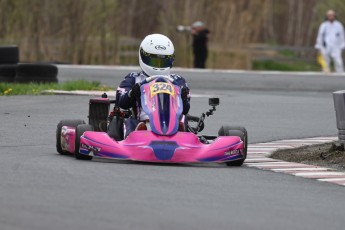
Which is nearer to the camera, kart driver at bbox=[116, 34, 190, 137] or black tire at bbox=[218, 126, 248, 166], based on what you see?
black tire at bbox=[218, 126, 248, 166]

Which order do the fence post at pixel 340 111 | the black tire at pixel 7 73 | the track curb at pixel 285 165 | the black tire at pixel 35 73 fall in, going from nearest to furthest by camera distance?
the track curb at pixel 285 165
the fence post at pixel 340 111
the black tire at pixel 35 73
the black tire at pixel 7 73

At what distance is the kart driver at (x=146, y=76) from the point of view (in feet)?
40.4

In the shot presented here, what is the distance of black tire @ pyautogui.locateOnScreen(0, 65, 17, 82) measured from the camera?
79.0ft

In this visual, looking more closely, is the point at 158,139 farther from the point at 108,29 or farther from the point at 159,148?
the point at 108,29

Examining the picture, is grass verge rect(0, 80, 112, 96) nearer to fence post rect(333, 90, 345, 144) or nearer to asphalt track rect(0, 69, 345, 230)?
asphalt track rect(0, 69, 345, 230)

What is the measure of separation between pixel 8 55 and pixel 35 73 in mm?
820

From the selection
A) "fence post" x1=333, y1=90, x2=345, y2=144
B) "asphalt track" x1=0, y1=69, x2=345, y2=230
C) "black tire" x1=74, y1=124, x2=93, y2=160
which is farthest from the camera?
"fence post" x1=333, y1=90, x2=345, y2=144

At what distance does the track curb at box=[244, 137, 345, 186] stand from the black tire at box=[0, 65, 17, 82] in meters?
9.73

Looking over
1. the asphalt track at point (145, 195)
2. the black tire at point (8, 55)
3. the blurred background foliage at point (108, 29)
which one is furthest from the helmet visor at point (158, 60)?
the blurred background foliage at point (108, 29)

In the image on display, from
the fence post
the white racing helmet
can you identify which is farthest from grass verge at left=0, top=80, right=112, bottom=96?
the fence post

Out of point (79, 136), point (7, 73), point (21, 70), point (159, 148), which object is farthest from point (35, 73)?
point (159, 148)

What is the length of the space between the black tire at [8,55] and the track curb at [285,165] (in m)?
9.82

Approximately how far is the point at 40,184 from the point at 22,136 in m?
5.10

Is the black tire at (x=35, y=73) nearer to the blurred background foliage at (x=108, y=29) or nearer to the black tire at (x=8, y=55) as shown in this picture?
the black tire at (x=8, y=55)
